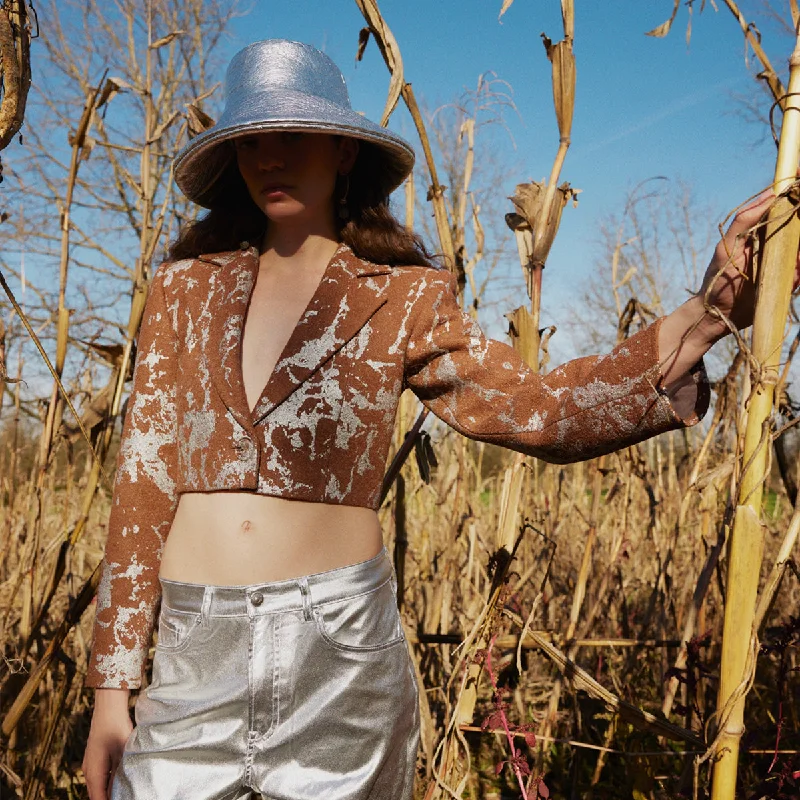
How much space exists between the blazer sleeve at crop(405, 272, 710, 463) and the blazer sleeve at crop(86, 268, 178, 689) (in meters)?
0.43

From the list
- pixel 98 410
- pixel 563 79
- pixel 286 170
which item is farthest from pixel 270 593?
pixel 563 79

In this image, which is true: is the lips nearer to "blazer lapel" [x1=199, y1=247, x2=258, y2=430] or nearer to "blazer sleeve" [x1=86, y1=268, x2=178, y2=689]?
"blazer lapel" [x1=199, y1=247, x2=258, y2=430]

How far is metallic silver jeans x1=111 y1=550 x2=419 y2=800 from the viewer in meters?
1.21

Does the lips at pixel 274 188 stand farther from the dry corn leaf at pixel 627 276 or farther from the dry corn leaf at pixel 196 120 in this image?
the dry corn leaf at pixel 627 276

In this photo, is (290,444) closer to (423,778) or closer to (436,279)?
(436,279)

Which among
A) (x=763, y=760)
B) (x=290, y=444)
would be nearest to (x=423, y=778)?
(x=763, y=760)

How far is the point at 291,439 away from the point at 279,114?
1.64ft

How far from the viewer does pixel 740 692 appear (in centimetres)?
95

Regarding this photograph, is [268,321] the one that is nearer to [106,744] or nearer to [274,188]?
[274,188]

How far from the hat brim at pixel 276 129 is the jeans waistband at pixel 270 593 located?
0.68 m

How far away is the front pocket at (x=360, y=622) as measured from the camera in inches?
49.6

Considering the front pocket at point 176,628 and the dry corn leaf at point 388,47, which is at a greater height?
the dry corn leaf at point 388,47

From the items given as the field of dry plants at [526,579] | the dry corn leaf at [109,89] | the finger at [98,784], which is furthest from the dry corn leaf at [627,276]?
the finger at [98,784]

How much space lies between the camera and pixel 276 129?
133 centimetres
